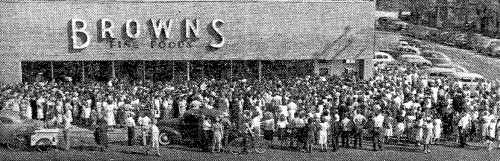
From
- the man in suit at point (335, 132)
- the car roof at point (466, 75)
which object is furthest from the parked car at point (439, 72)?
the man in suit at point (335, 132)

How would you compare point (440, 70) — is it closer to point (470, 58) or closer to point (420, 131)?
point (470, 58)

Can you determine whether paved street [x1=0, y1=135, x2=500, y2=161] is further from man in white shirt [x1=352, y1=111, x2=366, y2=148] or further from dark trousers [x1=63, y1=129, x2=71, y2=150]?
man in white shirt [x1=352, y1=111, x2=366, y2=148]

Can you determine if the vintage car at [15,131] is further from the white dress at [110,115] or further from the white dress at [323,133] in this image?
the white dress at [323,133]

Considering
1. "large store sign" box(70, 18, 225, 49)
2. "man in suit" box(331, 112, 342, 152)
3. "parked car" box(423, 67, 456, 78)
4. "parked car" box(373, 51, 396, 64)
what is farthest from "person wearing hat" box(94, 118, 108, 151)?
"parked car" box(373, 51, 396, 64)

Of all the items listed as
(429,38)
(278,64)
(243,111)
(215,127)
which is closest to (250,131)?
(215,127)

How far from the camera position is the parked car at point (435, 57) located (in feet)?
153

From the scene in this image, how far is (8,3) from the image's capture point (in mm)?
35594

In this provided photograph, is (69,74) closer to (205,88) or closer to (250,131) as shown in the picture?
(205,88)

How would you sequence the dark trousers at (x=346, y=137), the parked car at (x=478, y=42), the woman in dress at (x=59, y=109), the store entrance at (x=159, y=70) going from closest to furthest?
the dark trousers at (x=346, y=137) → the woman in dress at (x=59, y=109) → the store entrance at (x=159, y=70) → the parked car at (x=478, y=42)

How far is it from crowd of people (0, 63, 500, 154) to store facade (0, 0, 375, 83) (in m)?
3.06

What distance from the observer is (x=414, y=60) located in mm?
45750

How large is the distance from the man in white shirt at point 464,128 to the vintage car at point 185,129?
8262 millimetres

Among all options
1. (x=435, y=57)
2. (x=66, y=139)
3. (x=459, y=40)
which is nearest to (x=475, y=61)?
(x=435, y=57)

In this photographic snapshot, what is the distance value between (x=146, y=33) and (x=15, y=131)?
1405cm
